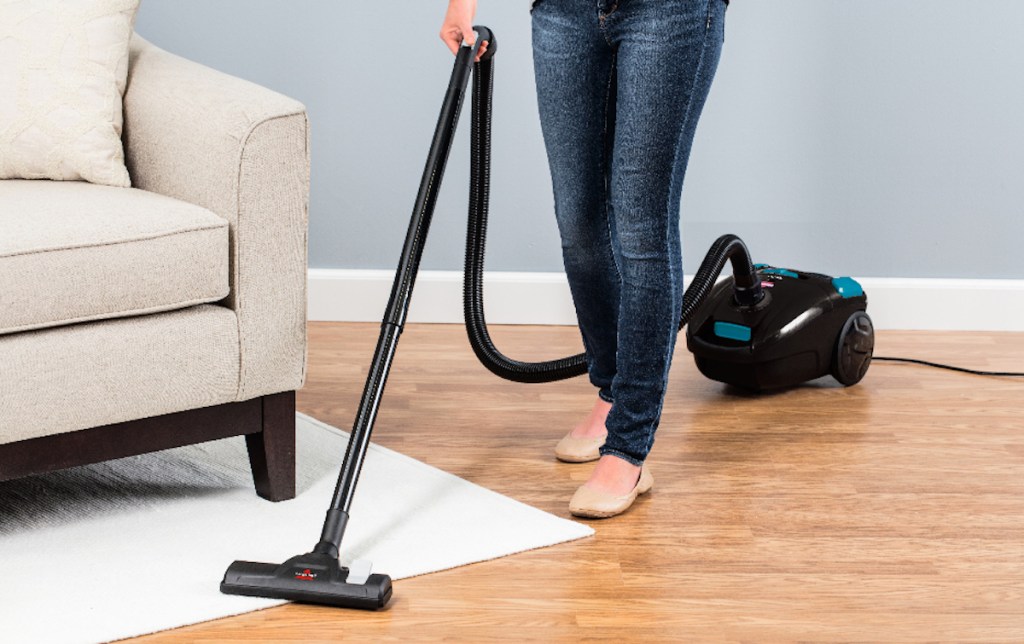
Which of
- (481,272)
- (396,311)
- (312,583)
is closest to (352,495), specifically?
(312,583)

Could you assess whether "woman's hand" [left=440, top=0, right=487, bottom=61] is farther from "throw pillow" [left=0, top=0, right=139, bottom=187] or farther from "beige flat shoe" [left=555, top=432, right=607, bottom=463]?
"beige flat shoe" [left=555, top=432, right=607, bottom=463]

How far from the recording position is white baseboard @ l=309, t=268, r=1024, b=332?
306 centimetres

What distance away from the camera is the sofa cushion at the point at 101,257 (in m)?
1.70

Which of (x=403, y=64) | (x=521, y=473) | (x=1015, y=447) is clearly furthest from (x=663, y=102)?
(x=403, y=64)

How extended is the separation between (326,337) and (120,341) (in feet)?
3.83

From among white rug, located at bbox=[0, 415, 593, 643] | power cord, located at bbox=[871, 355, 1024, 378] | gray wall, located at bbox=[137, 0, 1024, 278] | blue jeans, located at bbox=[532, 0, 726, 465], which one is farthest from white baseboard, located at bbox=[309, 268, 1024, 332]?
blue jeans, located at bbox=[532, 0, 726, 465]

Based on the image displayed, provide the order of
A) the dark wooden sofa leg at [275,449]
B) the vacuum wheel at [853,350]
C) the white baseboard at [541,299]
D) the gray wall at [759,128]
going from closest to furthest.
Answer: the dark wooden sofa leg at [275,449], the vacuum wheel at [853,350], the gray wall at [759,128], the white baseboard at [541,299]

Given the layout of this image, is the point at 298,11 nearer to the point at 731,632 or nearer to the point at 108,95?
the point at 108,95

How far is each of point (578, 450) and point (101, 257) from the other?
82 centimetres

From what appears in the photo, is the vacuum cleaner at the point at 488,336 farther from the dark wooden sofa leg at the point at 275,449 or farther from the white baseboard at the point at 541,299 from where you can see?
the white baseboard at the point at 541,299

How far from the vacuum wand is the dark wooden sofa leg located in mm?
217

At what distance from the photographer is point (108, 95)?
2068mm

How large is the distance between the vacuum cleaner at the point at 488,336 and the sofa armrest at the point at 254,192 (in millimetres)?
155

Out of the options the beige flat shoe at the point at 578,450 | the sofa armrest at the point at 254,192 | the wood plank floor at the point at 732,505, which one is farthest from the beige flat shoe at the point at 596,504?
the sofa armrest at the point at 254,192
